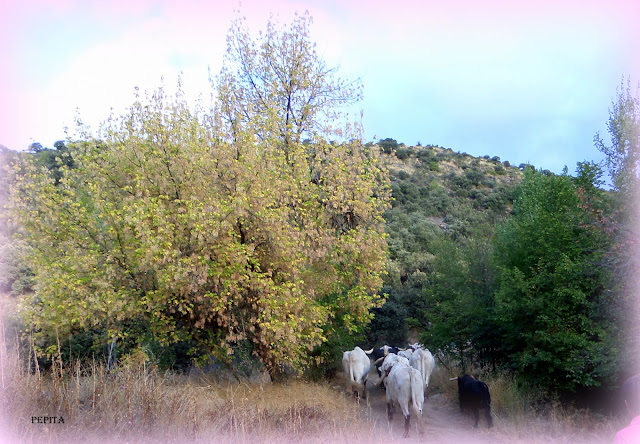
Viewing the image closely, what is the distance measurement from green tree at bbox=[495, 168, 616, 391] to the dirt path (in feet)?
6.88

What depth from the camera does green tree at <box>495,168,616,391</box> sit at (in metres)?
10.6

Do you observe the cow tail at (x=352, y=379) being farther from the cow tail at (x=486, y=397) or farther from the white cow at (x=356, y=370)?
the cow tail at (x=486, y=397)

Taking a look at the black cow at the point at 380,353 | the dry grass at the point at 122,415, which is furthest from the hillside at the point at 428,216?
the dry grass at the point at 122,415

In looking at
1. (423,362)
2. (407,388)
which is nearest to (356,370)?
(423,362)

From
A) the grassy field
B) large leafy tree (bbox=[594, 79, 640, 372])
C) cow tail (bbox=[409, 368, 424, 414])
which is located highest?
large leafy tree (bbox=[594, 79, 640, 372])

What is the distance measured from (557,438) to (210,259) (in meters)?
8.23

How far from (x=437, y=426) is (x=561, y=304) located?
4299 millimetres

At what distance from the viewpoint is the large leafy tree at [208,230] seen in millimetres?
9656

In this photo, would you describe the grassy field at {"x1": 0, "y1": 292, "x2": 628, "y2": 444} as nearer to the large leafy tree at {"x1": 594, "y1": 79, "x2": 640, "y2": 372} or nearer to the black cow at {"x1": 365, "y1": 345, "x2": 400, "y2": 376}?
the large leafy tree at {"x1": 594, "y1": 79, "x2": 640, "y2": 372}

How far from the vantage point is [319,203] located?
12.3m

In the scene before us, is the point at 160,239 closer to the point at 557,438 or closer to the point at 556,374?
the point at 557,438

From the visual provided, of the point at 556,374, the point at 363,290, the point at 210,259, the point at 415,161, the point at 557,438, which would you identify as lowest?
the point at 557,438

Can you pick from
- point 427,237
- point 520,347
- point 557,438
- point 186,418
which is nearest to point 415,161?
point 427,237

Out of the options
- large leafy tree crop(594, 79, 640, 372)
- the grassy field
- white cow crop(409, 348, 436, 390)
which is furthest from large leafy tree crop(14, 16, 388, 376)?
large leafy tree crop(594, 79, 640, 372)
